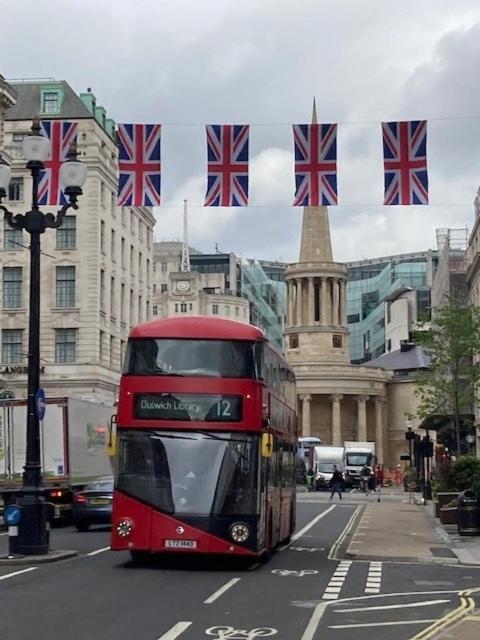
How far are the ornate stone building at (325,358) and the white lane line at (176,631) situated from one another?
98832mm

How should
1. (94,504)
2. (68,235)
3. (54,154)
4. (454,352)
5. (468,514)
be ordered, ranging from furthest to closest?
Result: (68,235) → (454,352) → (94,504) → (468,514) → (54,154)

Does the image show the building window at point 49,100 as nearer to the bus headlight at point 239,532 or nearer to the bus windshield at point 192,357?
the bus windshield at point 192,357

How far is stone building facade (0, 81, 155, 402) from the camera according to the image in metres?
67.7

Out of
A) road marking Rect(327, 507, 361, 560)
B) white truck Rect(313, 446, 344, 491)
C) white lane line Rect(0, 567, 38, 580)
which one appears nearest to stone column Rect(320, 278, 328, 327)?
white truck Rect(313, 446, 344, 491)

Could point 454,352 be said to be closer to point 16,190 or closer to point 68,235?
point 68,235

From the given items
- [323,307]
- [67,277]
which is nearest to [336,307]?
[323,307]

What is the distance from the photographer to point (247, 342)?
19.6 m

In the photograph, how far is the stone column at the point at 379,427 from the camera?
4613 inches

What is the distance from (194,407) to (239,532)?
2212mm

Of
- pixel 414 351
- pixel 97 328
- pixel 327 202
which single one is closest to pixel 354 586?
pixel 327 202

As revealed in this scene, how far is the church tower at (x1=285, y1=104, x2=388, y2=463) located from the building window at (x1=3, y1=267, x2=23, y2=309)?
46.4 meters

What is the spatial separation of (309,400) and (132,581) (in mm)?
97047

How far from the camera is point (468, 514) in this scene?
29.8 metres

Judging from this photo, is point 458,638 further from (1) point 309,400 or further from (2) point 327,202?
(1) point 309,400
